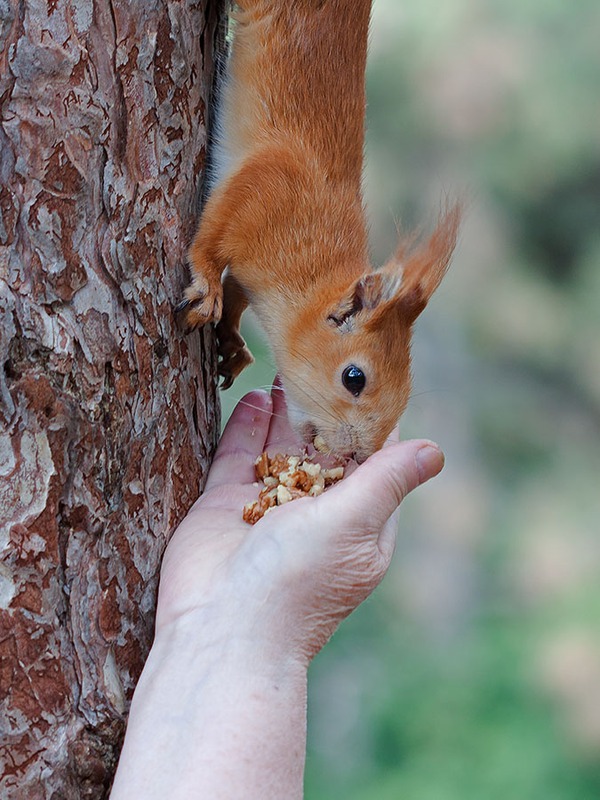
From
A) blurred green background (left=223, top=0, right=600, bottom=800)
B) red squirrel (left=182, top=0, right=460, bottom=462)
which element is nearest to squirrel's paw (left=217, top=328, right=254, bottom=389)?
red squirrel (left=182, top=0, right=460, bottom=462)

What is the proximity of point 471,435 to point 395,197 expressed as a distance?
975 millimetres

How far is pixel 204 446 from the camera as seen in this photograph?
1475 mm

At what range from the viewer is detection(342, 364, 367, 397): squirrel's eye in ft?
5.34

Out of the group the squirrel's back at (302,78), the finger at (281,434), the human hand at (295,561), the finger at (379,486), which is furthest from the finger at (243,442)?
the squirrel's back at (302,78)

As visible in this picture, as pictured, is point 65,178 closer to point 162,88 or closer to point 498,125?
point 162,88

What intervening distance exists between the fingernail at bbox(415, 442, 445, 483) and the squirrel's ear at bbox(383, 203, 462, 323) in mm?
383

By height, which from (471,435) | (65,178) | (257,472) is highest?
(65,178)

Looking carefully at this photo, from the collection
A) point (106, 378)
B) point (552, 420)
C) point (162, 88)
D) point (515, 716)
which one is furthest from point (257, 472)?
point (552, 420)

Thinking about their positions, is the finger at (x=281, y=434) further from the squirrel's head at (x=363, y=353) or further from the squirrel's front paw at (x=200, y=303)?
the squirrel's front paw at (x=200, y=303)

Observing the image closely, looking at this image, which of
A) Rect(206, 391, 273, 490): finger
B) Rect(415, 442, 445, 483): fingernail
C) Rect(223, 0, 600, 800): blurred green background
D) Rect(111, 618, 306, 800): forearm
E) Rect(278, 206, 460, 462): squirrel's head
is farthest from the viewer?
Rect(223, 0, 600, 800): blurred green background

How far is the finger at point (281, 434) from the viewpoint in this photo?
5.32 feet

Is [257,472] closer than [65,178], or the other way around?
[65,178]

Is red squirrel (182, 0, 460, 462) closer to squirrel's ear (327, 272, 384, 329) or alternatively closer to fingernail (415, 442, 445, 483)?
squirrel's ear (327, 272, 384, 329)

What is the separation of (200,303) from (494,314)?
2.40 m
